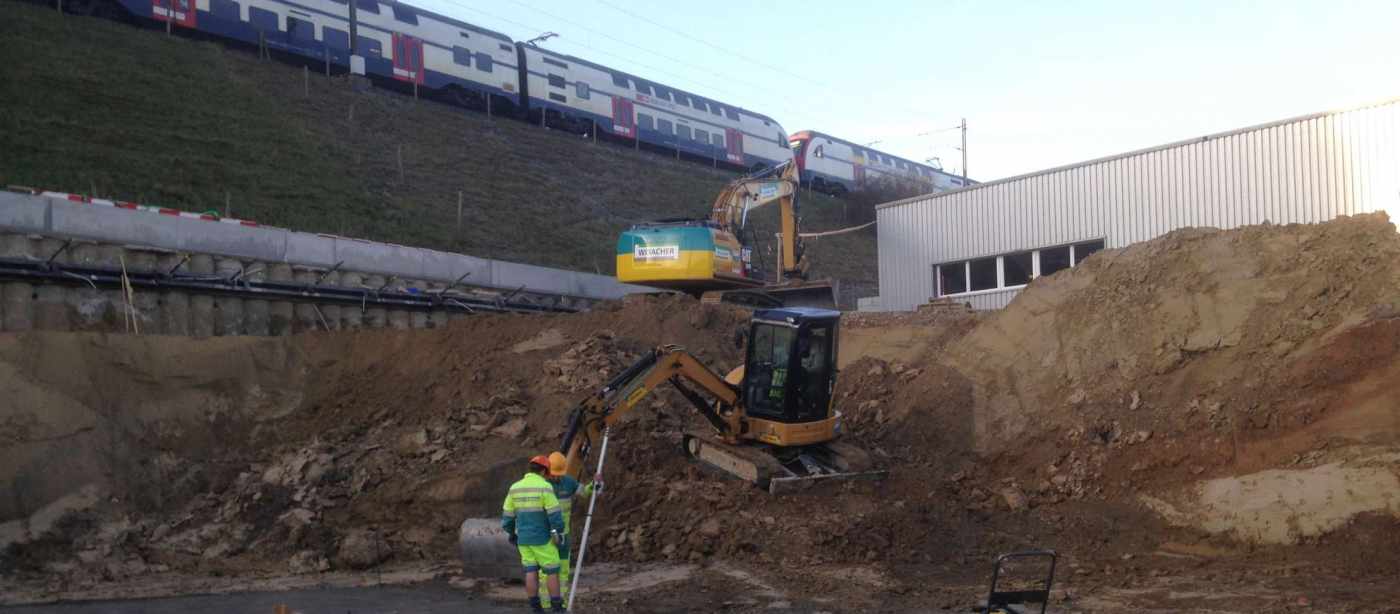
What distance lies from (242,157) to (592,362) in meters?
14.5

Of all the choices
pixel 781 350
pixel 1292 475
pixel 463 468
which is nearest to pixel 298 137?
pixel 463 468

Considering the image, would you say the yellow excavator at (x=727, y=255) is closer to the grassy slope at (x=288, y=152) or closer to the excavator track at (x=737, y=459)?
the excavator track at (x=737, y=459)

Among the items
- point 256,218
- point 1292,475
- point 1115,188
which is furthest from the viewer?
point 256,218

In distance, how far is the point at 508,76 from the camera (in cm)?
3641

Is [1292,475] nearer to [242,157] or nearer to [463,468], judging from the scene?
[463,468]

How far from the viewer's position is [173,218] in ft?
53.7

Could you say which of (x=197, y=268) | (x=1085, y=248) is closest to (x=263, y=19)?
(x=197, y=268)

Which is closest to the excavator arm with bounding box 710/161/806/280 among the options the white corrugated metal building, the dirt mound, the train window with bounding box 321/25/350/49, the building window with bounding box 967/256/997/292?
the white corrugated metal building

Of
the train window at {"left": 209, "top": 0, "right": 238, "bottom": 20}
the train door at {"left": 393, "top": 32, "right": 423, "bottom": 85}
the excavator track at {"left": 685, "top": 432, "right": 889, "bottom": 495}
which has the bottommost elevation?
the excavator track at {"left": 685, "top": 432, "right": 889, "bottom": 495}

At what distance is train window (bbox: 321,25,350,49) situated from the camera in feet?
107

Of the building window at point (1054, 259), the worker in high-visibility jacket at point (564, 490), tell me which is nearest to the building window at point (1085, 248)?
the building window at point (1054, 259)

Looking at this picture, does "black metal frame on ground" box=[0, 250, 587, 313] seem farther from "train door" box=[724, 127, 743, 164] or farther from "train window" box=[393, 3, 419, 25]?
"train door" box=[724, 127, 743, 164]

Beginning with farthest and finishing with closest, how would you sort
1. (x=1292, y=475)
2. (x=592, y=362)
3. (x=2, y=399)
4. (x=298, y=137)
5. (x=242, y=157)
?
(x=298, y=137) < (x=242, y=157) < (x=592, y=362) < (x=2, y=399) < (x=1292, y=475)

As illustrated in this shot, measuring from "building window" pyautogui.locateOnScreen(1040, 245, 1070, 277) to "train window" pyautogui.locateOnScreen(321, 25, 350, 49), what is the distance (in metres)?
22.1
